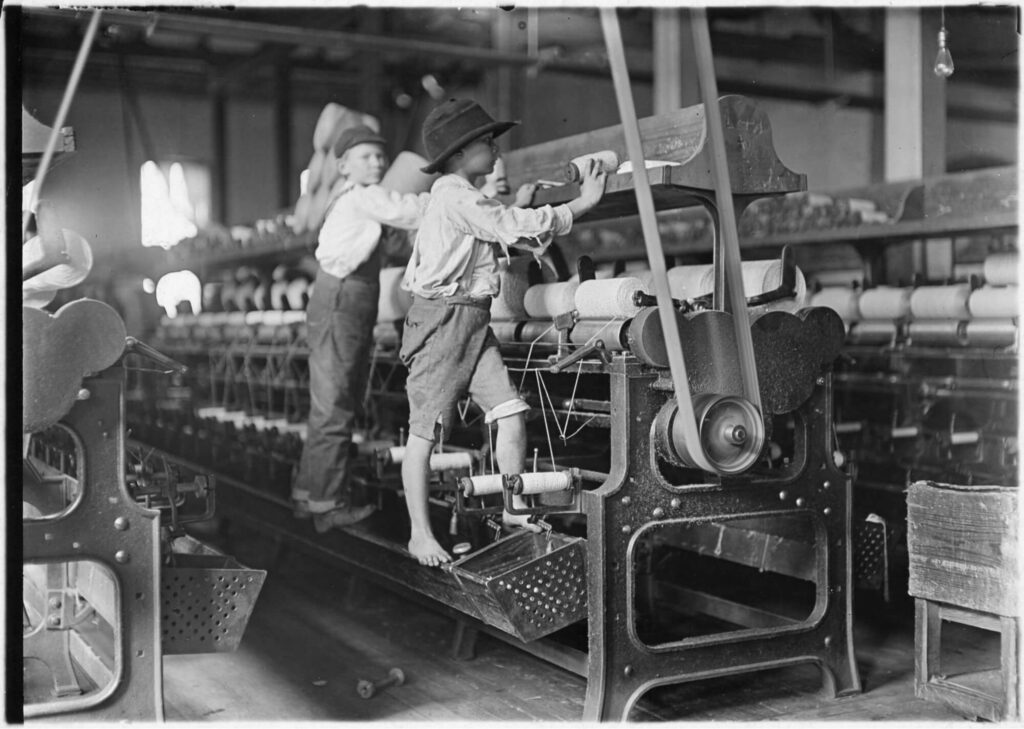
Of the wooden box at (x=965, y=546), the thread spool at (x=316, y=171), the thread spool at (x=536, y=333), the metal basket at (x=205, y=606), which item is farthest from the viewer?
the thread spool at (x=316, y=171)

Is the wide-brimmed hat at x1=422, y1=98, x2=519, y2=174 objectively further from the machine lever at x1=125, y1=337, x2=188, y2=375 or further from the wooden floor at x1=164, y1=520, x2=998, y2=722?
the wooden floor at x1=164, y1=520, x2=998, y2=722

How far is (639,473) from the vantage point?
10.2 ft

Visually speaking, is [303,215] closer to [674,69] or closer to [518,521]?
[518,521]

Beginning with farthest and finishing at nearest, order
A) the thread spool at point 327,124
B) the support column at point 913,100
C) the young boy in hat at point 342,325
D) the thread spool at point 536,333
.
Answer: the support column at point 913,100
the thread spool at point 327,124
the young boy in hat at point 342,325
the thread spool at point 536,333

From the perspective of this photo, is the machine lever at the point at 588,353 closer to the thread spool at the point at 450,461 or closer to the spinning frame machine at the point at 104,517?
the thread spool at the point at 450,461

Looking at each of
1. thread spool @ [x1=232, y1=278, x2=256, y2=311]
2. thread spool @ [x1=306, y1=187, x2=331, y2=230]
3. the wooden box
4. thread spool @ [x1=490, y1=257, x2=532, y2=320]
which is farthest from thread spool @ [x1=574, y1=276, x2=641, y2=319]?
thread spool @ [x1=232, y1=278, x2=256, y2=311]

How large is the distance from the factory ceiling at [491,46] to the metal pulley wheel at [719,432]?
13.9ft

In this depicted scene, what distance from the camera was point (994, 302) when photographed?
443cm

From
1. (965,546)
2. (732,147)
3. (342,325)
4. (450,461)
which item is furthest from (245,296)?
(965,546)

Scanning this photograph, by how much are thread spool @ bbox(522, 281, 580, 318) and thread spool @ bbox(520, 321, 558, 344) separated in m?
0.04

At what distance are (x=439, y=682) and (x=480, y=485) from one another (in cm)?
78

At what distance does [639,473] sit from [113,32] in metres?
3.10

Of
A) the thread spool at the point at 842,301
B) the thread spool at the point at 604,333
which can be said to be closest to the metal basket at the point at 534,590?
the thread spool at the point at 604,333

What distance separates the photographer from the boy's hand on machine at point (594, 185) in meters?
3.29
